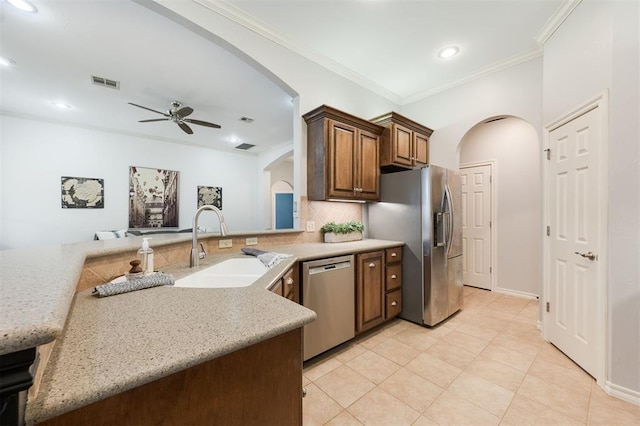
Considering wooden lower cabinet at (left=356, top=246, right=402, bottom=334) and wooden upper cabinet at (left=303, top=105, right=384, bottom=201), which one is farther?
wooden upper cabinet at (left=303, top=105, right=384, bottom=201)

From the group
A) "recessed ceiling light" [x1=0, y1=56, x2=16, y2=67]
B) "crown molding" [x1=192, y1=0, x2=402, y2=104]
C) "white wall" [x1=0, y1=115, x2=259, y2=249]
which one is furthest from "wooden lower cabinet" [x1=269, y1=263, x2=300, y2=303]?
"white wall" [x1=0, y1=115, x2=259, y2=249]

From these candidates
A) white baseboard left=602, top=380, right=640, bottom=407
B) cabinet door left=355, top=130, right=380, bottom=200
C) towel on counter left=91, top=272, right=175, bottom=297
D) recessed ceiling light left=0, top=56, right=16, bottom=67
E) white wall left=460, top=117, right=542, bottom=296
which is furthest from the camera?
white wall left=460, top=117, right=542, bottom=296

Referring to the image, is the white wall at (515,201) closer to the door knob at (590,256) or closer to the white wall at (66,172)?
the door knob at (590,256)

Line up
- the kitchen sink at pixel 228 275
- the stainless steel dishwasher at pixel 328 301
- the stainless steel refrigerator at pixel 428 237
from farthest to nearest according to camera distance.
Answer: the stainless steel refrigerator at pixel 428 237
the stainless steel dishwasher at pixel 328 301
the kitchen sink at pixel 228 275

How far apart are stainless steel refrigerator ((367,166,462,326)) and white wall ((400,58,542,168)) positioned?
0.78 metres

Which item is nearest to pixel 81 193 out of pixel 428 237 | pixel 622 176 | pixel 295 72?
pixel 295 72

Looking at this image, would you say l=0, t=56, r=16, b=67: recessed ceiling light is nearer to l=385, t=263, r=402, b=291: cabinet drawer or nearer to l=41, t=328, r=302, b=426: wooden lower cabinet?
l=41, t=328, r=302, b=426: wooden lower cabinet

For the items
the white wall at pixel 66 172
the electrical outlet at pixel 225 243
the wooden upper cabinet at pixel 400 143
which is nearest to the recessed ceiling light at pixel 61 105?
the white wall at pixel 66 172

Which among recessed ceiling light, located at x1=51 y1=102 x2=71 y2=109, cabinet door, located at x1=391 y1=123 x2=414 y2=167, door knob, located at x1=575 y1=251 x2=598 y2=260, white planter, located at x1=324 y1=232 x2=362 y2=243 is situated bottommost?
door knob, located at x1=575 y1=251 x2=598 y2=260

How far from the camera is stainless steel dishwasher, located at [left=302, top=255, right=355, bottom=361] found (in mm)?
1997

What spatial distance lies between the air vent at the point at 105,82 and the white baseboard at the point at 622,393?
5571 mm

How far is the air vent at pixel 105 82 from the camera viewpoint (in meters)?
3.14

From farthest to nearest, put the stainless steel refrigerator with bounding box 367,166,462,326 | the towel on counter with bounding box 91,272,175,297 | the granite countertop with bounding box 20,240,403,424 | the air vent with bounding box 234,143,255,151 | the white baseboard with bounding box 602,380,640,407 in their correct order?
the air vent with bounding box 234,143,255,151, the stainless steel refrigerator with bounding box 367,166,462,326, the white baseboard with bounding box 602,380,640,407, the towel on counter with bounding box 91,272,175,297, the granite countertop with bounding box 20,240,403,424

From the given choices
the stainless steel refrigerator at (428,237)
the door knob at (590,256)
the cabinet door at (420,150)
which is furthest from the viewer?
the cabinet door at (420,150)
